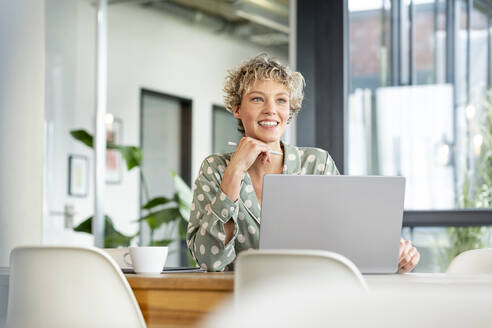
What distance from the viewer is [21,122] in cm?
475

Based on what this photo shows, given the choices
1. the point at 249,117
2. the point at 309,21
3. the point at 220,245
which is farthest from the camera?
the point at 309,21

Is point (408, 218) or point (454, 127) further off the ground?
point (454, 127)

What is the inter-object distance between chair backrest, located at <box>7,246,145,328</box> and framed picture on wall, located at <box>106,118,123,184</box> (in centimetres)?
370

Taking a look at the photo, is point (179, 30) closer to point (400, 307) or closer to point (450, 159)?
point (450, 159)

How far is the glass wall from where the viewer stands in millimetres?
3791

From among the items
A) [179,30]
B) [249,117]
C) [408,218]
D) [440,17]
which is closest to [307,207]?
[249,117]

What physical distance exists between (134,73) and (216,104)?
695 mm

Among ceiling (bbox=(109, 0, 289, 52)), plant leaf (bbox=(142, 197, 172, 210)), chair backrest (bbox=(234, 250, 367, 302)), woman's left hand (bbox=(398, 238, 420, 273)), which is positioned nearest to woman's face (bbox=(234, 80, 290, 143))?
woman's left hand (bbox=(398, 238, 420, 273))

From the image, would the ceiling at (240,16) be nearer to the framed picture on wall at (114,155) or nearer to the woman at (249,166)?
the framed picture on wall at (114,155)

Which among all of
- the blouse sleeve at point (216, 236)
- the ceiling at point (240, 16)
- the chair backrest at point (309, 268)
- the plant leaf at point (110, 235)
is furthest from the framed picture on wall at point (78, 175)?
the chair backrest at point (309, 268)

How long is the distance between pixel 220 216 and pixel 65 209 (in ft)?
10.5

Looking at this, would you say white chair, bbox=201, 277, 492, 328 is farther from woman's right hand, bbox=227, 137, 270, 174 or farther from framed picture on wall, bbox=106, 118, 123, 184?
framed picture on wall, bbox=106, 118, 123, 184

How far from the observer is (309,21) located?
421 centimetres

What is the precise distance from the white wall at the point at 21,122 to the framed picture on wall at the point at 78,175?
0.25m
